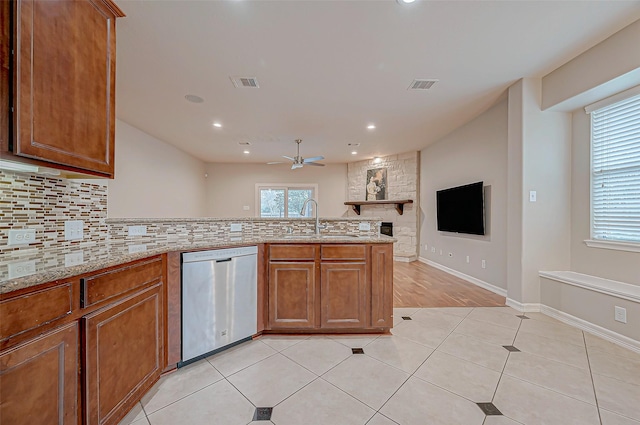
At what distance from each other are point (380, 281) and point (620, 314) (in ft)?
6.79

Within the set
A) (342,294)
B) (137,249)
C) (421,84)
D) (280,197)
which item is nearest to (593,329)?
(342,294)

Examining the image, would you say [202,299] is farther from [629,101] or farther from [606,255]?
[629,101]

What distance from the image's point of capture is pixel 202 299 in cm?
192

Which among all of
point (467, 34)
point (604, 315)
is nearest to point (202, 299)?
point (467, 34)

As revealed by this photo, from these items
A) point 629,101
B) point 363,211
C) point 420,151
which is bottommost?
point 363,211

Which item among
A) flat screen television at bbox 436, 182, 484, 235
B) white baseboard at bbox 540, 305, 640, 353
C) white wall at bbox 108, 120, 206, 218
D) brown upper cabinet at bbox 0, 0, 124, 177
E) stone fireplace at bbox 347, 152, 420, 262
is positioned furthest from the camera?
stone fireplace at bbox 347, 152, 420, 262

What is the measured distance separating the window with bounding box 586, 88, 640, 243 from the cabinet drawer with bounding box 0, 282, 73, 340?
4.22 m

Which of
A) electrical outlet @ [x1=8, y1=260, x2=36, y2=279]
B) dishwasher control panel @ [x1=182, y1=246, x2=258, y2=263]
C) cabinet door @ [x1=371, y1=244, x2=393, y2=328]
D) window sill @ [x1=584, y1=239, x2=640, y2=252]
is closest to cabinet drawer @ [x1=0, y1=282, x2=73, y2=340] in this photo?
electrical outlet @ [x1=8, y1=260, x2=36, y2=279]

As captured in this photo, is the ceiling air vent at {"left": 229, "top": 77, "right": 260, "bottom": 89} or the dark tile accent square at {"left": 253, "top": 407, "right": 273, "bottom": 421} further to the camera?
the ceiling air vent at {"left": 229, "top": 77, "right": 260, "bottom": 89}

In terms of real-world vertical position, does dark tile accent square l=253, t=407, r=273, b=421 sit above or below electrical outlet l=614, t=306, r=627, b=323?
below

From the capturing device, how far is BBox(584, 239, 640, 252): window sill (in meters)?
2.32

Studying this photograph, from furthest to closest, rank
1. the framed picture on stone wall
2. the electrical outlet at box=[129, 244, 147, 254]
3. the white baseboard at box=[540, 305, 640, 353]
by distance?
the framed picture on stone wall, the white baseboard at box=[540, 305, 640, 353], the electrical outlet at box=[129, 244, 147, 254]

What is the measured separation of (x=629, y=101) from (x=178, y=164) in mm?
7297

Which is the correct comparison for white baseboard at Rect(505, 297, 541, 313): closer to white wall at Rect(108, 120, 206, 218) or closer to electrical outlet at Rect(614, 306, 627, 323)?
electrical outlet at Rect(614, 306, 627, 323)
